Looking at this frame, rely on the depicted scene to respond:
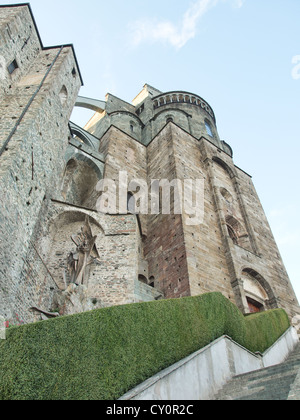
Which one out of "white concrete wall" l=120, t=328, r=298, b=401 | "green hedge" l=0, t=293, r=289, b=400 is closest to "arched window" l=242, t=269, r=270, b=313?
"white concrete wall" l=120, t=328, r=298, b=401

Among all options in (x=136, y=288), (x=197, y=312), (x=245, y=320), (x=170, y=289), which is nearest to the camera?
(x=197, y=312)

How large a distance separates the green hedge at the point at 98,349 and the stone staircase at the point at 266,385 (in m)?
0.87

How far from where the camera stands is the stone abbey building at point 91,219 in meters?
8.93

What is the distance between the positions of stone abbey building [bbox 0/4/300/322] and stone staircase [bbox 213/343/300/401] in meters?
4.35

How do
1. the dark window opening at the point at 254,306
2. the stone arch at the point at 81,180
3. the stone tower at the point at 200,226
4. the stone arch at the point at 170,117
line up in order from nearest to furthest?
the stone tower at the point at 200,226 < the dark window opening at the point at 254,306 < the stone arch at the point at 81,180 < the stone arch at the point at 170,117

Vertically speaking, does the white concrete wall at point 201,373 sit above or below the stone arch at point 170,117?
below

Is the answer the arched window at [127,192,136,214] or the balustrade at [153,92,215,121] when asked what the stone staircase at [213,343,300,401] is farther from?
the balustrade at [153,92,215,121]

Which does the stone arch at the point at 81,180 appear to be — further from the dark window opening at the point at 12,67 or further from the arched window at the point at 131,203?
the dark window opening at the point at 12,67

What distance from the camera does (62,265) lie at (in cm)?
1071

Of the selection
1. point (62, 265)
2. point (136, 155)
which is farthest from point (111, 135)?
point (62, 265)

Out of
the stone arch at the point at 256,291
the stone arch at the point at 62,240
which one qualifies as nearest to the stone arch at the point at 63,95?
the stone arch at the point at 62,240
